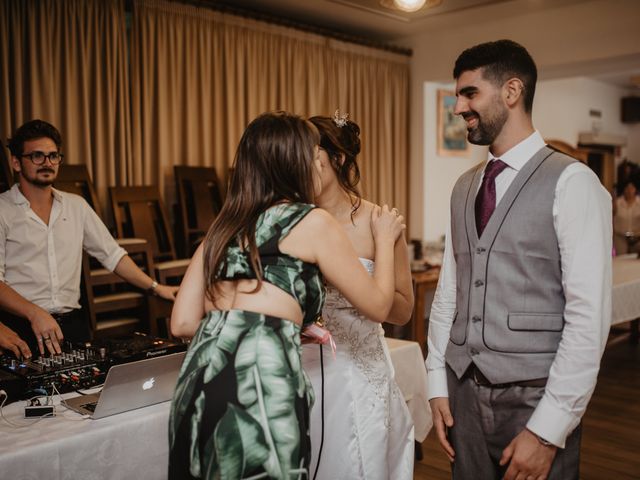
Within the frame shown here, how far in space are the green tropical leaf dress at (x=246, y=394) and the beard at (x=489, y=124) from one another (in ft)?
1.74

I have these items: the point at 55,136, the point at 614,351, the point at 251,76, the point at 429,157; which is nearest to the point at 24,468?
the point at 55,136

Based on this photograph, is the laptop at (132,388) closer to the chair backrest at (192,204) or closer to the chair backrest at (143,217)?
the chair backrest at (143,217)

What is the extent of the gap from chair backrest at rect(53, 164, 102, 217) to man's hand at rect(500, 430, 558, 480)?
365cm

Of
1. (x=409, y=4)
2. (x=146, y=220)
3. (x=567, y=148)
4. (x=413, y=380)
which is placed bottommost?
(x=413, y=380)

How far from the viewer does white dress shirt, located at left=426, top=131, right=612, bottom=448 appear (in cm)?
136

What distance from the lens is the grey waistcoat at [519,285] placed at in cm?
145

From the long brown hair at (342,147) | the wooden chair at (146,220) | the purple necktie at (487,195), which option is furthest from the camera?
the wooden chair at (146,220)

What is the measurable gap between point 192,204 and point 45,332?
2941 millimetres

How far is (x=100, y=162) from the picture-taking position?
475cm

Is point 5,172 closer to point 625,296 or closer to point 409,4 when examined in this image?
point 409,4

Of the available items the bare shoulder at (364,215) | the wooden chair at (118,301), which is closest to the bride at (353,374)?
the bare shoulder at (364,215)

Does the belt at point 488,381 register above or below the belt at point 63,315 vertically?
above

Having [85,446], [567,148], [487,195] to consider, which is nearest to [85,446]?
[85,446]

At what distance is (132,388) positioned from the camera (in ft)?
5.72
